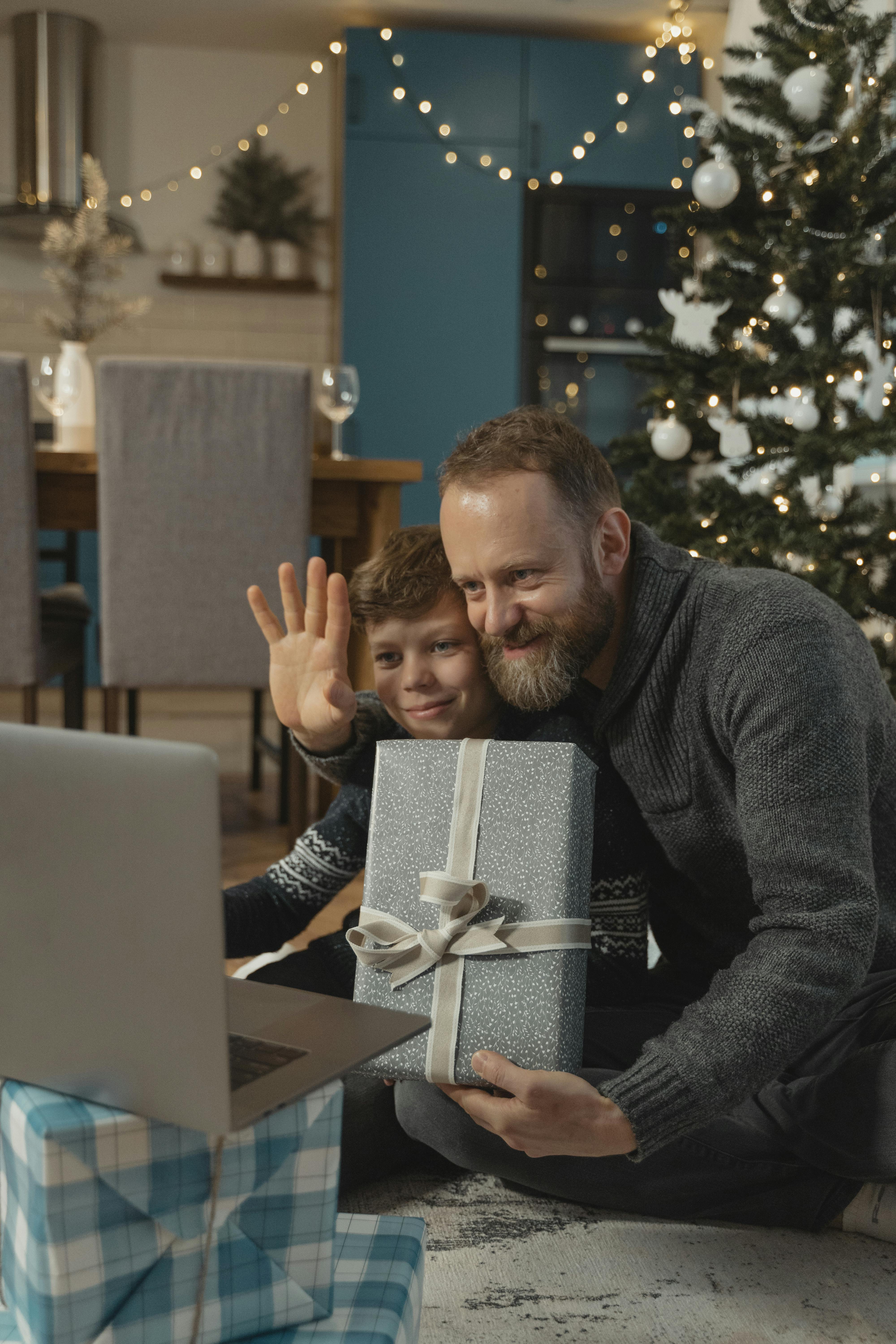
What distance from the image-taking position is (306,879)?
1.36m

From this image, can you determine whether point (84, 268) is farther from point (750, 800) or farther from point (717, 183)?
point (750, 800)

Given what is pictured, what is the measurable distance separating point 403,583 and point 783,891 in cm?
53

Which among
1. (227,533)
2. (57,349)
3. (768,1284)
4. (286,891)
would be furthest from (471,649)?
(57,349)

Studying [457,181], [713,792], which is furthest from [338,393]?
[457,181]

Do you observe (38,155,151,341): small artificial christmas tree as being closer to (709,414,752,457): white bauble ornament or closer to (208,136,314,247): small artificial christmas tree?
(709,414,752,457): white bauble ornament

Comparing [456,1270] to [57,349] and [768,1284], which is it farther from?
[57,349]

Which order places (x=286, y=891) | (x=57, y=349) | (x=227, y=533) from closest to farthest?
(x=286, y=891) < (x=227, y=533) < (x=57, y=349)

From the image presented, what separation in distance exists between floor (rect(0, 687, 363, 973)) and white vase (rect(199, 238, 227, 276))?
65.7 inches

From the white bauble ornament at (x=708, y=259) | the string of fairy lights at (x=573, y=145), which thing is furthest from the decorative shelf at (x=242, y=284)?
the white bauble ornament at (x=708, y=259)

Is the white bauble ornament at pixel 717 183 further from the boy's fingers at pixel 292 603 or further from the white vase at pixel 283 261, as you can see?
the white vase at pixel 283 261

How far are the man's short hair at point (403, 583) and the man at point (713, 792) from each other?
4 cm

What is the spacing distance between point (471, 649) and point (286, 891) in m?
0.36

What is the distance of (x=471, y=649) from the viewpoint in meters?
1.27

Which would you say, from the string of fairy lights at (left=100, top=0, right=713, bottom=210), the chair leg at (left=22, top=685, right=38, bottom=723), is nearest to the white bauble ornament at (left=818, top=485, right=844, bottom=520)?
the chair leg at (left=22, top=685, right=38, bottom=723)
